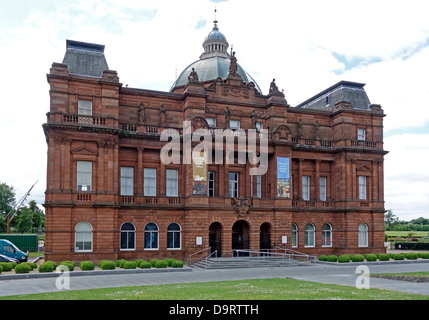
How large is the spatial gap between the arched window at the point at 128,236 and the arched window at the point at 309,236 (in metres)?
19.3

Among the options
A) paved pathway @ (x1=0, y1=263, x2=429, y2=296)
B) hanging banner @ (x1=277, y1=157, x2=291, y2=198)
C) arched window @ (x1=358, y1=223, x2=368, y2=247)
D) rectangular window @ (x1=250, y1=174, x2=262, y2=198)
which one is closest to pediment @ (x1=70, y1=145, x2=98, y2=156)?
paved pathway @ (x1=0, y1=263, x2=429, y2=296)

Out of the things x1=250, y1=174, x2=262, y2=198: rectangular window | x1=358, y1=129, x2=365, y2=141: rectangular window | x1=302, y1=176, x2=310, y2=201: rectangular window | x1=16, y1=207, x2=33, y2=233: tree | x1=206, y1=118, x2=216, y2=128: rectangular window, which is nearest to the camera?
x1=206, y1=118, x2=216, y2=128: rectangular window

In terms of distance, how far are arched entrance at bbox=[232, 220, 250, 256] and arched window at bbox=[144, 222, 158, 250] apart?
8373 mm

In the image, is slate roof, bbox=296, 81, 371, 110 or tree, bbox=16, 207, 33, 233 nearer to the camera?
slate roof, bbox=296, 81, 371, 110

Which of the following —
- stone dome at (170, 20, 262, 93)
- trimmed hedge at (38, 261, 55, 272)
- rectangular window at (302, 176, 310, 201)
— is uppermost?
stone dome at (170, 20, 262, 93)

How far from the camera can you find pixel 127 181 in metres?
42.2

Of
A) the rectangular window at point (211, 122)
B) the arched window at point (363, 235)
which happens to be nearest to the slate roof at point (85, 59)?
the rectangular window at point (211, 122)

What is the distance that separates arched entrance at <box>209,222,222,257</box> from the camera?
43.3m

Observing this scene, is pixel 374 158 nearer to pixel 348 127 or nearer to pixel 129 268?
pixel 348 127

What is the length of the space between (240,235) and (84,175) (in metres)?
17.1

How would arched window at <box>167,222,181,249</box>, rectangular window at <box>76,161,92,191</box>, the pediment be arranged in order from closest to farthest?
the pediment, rectangular window at <box>76,161,92,191</box>, arched window at <box>167,222,181,249</box>

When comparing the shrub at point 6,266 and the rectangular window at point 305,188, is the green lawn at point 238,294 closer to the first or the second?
the shrub at point 6,266

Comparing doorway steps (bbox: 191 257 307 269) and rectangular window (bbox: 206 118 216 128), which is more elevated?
rectangular window (bbox: 206 118 216 128)

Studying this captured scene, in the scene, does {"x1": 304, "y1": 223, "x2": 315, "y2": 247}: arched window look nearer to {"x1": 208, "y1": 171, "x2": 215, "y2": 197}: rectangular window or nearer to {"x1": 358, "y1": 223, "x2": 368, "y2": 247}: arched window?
{"x1": 358, "y1": 223, "x2": 368, "y2": 247}: arched window
